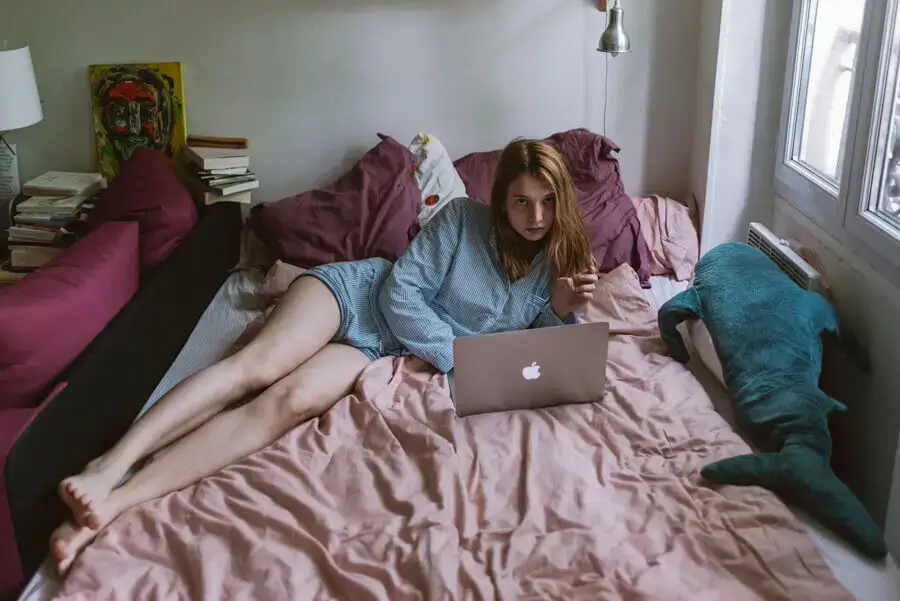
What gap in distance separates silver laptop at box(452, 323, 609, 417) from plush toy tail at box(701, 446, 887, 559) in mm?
349

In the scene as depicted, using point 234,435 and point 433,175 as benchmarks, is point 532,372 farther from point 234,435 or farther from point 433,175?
point 433,175

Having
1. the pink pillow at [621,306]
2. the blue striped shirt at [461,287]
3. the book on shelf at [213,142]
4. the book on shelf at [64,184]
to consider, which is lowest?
the pink pillow at [621,306]

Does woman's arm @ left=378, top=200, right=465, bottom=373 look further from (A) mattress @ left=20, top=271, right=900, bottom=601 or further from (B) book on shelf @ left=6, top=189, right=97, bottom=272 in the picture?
(B) book on shelf @ left=6, top=189, right=97, bottom=272

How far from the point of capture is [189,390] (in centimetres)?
179

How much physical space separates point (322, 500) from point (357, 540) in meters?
0.14

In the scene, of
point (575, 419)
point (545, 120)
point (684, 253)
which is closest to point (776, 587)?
point (575, 419)

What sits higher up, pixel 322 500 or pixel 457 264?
pixel 457 264

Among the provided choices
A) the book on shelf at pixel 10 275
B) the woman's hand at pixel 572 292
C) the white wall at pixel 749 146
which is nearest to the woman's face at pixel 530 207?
the woman's hand at pixel 572 292

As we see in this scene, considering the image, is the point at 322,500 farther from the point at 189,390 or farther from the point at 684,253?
the point at 684,253

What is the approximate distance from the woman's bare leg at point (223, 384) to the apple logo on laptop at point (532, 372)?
532mm

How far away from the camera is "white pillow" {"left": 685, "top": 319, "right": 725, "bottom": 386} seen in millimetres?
2021

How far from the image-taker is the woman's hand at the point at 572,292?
197 centimetres

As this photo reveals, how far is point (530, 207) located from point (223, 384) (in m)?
0.81

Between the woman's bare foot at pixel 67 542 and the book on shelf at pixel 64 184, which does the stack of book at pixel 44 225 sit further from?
the woman's bare foot at pixel 67 542
